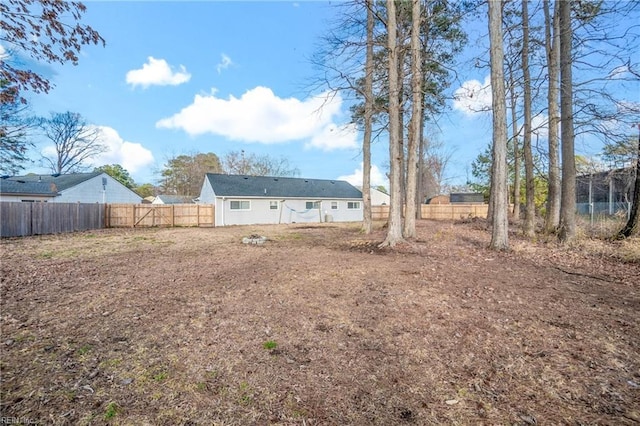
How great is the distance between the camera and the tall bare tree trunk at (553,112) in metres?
8.21

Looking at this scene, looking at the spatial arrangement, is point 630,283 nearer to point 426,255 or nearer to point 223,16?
point 426,255

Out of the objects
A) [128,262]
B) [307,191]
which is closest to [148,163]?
[307,191]

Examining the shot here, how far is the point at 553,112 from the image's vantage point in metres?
8.45

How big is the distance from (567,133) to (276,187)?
18918 millimetres

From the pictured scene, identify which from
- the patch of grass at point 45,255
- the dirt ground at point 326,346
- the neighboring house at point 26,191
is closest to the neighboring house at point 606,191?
the dirt ground at point 326,346

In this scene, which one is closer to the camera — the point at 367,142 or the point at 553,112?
the point at 553,112

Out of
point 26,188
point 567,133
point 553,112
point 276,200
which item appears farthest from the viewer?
point 276,200

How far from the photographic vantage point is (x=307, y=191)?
24.1 metres

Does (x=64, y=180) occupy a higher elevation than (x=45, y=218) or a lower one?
higher

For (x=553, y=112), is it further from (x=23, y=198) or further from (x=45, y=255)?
(x=23, y=198)

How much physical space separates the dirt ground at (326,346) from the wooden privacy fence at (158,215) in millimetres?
13135

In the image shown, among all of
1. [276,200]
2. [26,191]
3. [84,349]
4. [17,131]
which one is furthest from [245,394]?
[26,191]

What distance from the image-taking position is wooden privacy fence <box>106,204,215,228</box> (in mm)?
16906

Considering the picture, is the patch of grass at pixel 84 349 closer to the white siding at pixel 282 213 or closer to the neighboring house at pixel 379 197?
the white siding at pixel 282 213
